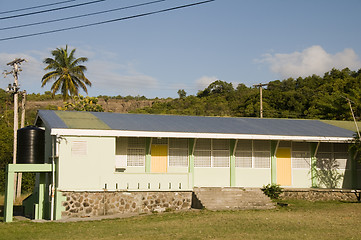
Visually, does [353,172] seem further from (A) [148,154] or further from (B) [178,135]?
(A) [148,154]

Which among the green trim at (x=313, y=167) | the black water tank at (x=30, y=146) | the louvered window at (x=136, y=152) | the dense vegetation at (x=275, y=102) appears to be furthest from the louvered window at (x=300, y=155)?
the black water tank at (x=30, y=146)

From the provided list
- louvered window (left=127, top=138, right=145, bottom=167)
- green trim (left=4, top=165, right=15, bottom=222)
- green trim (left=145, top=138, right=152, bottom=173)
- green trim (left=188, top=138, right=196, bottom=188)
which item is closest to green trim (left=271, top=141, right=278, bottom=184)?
green trim (left=188, top=138, right=196, bottom=188)

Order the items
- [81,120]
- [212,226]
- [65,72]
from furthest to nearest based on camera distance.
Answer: [65,72] < [81,120] < [212,226]

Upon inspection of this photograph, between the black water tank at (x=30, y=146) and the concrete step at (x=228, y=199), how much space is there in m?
7.18

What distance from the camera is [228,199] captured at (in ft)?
73.4

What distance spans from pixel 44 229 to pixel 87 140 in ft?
15.5

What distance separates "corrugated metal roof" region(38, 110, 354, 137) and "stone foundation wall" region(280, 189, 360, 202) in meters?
2.81

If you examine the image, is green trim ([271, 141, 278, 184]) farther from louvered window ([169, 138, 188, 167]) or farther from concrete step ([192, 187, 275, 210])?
louvered window ([169, 138, 188, 167])

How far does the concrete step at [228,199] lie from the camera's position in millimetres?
21719

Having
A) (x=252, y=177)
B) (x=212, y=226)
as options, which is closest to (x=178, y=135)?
(x=252, y=177)

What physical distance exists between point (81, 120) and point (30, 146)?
98.9 inches

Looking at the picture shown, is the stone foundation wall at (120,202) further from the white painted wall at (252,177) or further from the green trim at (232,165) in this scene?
the white painted wall at (252,177)

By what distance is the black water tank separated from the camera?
2245 cm

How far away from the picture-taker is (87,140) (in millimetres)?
20953
